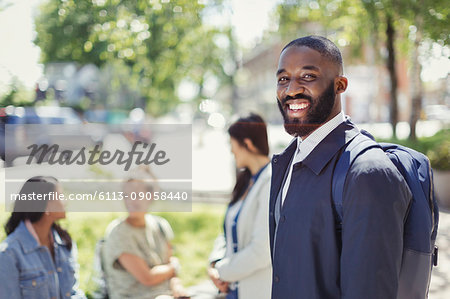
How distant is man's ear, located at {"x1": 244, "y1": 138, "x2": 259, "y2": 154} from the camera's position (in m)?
2.89

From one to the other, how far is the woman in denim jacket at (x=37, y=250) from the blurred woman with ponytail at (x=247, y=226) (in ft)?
3.27

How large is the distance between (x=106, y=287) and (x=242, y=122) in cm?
155

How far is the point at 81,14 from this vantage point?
3.07 m

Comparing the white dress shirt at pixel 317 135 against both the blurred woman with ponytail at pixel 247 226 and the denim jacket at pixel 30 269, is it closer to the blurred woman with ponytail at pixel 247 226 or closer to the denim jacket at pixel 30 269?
the blurred woman with ponytail at pixel 247 226

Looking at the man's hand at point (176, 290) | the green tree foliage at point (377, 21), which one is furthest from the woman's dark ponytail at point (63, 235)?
the green tree foliage at point (377, 21)

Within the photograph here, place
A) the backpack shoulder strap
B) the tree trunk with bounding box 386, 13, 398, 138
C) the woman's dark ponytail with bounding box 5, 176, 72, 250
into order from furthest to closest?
the tree trunk with bounding box 386, 13, 398, 138 < the woman's dark ponytail with bounding box 5, 176, 72, 250 < the backpack shoulder strap

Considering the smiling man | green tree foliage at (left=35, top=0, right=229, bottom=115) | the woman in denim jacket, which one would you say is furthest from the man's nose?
green tree foliage at (left=35, top=0, right=229, bottom=115)

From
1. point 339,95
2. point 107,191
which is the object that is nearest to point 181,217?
point 107,191

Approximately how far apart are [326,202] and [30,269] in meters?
1.86

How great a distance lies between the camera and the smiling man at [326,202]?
124 cm


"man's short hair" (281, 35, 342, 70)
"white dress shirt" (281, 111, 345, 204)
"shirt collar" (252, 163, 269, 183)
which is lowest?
"shirt collar" (252, 163, 269, 183)

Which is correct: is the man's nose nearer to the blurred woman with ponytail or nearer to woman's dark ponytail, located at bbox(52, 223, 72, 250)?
the blurred woman with ponytail

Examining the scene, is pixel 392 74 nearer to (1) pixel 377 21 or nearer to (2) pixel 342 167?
(1) pixel 377 21

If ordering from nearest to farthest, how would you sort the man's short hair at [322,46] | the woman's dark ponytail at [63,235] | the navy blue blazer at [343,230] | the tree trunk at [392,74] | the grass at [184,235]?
the navy blue blazer at [343,230], the man's short hair at [322,46], the woman's dark ponytail at [63,235], the grass at [184,235], the tree trunk at [392,74]
